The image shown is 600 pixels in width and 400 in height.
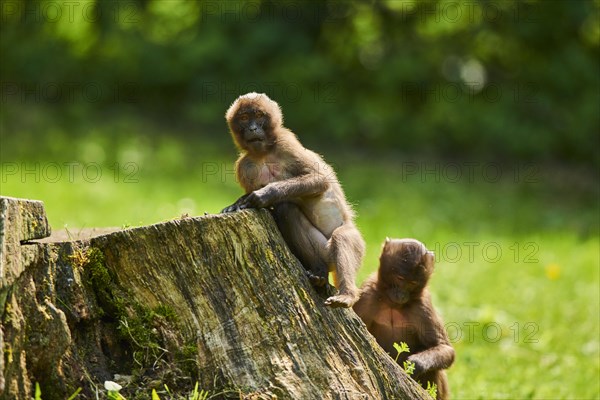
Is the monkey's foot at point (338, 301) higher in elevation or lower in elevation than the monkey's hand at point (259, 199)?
lower

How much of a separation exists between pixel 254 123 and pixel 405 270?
1.61 m

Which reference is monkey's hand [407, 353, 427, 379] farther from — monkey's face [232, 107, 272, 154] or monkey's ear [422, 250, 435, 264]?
monkey's face [232, 107, 272, 154]

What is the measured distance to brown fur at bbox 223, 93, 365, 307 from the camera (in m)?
5.49

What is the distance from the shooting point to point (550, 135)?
17609mm

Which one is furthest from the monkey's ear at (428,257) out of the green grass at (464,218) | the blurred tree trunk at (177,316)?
the blurred tree trunk at (177,316)

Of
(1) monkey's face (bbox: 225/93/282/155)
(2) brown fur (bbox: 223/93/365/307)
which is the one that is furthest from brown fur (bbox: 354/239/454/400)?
(1) monkey's face (bbox: 225/93/282/155)

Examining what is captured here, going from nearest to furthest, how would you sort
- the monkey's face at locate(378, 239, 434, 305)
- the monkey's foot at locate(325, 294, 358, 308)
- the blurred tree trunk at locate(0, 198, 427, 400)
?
the blurred tree trunk at locate(0, 198, 427, 400), the monkey's foot at locate(325, 294, 358, 308), the monkey's face at locate(378, 239, 434, 305)

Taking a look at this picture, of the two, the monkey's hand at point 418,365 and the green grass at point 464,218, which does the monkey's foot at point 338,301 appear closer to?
the monkey's hand at point 418,365

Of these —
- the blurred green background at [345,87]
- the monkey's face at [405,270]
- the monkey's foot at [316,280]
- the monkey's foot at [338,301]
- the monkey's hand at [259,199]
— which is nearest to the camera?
the monkey's foot at [338,301]

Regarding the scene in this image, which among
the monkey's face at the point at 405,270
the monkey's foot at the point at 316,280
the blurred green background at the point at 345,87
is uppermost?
the blurred green background at the point at 345,87

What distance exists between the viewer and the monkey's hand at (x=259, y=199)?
5.21 metres

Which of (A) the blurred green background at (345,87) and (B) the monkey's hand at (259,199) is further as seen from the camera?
(A) the blurred green background at (345,87)

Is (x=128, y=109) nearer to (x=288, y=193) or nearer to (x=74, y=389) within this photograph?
(x=288, y=193)

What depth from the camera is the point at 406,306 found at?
650 centimetres
